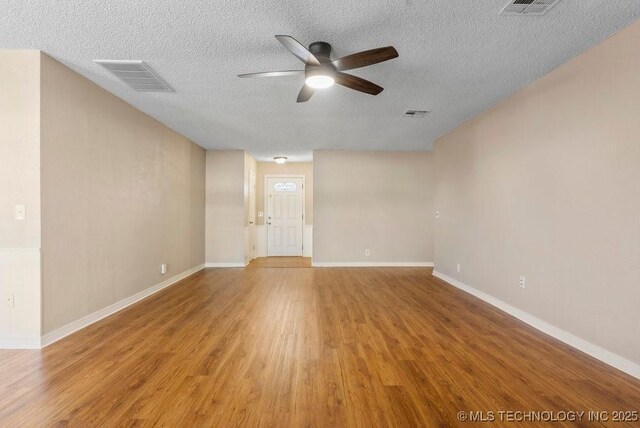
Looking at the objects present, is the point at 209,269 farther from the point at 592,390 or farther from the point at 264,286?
the point at 592,390

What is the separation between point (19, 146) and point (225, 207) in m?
4.19

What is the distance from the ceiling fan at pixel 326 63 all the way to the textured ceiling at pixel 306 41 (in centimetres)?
14

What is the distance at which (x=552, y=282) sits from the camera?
303 centimetres

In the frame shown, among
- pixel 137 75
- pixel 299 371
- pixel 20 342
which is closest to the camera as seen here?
pixel 299 371

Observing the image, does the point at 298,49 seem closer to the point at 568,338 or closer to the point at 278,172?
the point at 568,338

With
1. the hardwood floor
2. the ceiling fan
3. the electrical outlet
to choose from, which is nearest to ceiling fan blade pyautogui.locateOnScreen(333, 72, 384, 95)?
the ceiling fan

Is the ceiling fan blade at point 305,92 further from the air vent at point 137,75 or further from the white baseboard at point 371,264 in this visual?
the white baseboard at point 371,264

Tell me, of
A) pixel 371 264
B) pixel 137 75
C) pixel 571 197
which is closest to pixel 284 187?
pixel 371 264

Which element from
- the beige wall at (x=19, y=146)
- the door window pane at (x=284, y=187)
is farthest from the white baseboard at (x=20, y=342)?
the door window pane at (x=284, y=187)

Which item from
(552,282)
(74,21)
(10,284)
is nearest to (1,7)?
(74,21)

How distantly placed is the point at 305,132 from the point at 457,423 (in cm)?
457

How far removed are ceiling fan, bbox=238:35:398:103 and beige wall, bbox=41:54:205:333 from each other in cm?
187

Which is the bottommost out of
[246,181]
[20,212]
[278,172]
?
[20,212]

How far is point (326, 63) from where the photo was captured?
98.6 inches
